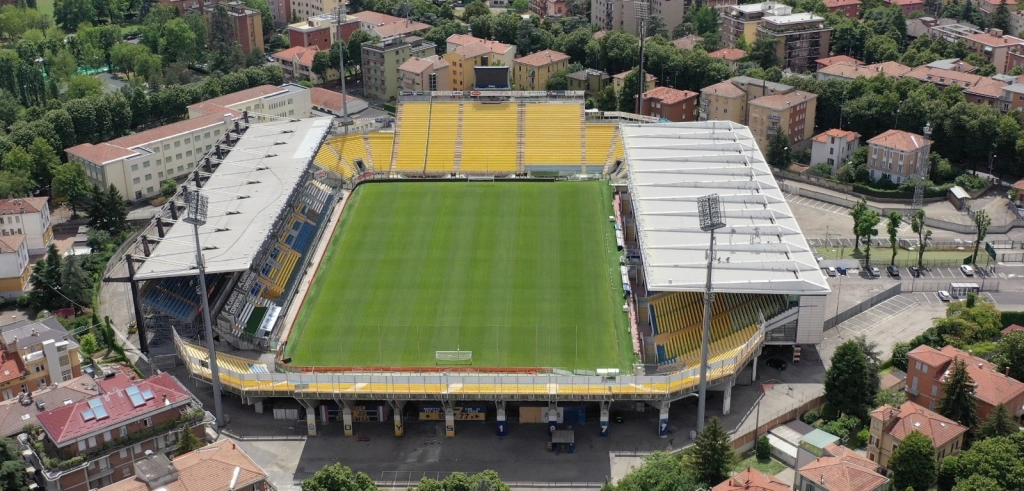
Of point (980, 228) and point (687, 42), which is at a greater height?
point (687, 42)

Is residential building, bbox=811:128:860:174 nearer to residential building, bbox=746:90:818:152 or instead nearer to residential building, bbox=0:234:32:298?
residential building, bbox=746:90:818:152

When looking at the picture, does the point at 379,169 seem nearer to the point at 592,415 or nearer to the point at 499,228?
the point at 499,228

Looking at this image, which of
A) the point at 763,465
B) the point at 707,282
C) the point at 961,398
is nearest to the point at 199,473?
the point at 707,282

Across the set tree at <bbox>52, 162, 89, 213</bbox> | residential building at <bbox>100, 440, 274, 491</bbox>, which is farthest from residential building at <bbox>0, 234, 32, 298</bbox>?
residential building at <bbox>100, 440, 274, 491</bbox>

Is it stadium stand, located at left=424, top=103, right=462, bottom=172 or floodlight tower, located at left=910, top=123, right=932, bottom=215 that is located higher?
stadium stand, located at left=424, top=103, right=462, bottom=172

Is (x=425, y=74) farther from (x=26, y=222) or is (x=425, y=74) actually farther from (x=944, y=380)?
(x=944, y=380)

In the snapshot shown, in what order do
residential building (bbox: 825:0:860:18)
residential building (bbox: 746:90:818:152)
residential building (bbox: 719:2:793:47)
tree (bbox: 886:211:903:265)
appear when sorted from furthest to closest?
residential building (bbox: 825:0:860:18), residential building (bbox: 719:2:793:47), residential building (bbox: 746:90:818:152), tree (bbox: 886:211:903:265)

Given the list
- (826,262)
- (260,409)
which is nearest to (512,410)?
(260,409)
